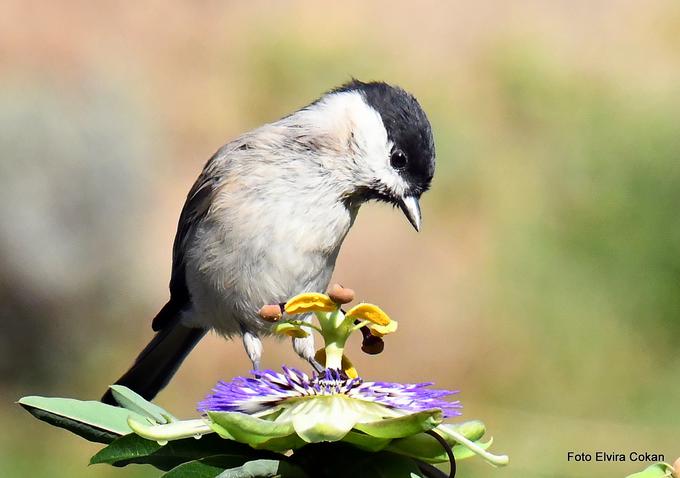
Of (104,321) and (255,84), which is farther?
(255,84)

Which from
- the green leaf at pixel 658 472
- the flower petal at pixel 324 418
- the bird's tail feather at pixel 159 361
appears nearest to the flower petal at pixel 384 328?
the flower petal at pixel 324 418

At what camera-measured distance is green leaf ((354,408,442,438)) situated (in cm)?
77

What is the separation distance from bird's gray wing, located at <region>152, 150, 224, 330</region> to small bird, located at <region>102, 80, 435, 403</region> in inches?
0.7

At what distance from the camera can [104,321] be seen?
3.27 metres

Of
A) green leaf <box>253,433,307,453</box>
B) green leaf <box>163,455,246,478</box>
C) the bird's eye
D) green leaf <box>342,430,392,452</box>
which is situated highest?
the bird's eye

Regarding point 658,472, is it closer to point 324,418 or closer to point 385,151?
point 324,418

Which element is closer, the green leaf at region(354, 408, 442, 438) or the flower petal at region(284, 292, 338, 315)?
the green leaf at region(354, 408, 442, 438)

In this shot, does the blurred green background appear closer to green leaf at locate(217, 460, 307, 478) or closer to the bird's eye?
the bird's eye

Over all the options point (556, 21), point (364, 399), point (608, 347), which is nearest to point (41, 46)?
point (556, 21)

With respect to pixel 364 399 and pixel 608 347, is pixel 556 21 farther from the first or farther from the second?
pixel 364 399

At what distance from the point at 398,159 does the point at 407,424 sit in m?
1.02

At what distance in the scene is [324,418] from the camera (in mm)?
802

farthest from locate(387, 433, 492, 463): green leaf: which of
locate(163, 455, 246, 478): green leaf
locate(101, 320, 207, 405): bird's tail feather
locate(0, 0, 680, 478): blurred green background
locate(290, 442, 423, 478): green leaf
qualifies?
locate(0, 0, 680, 478): blurred green background

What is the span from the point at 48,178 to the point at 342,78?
0.98m
